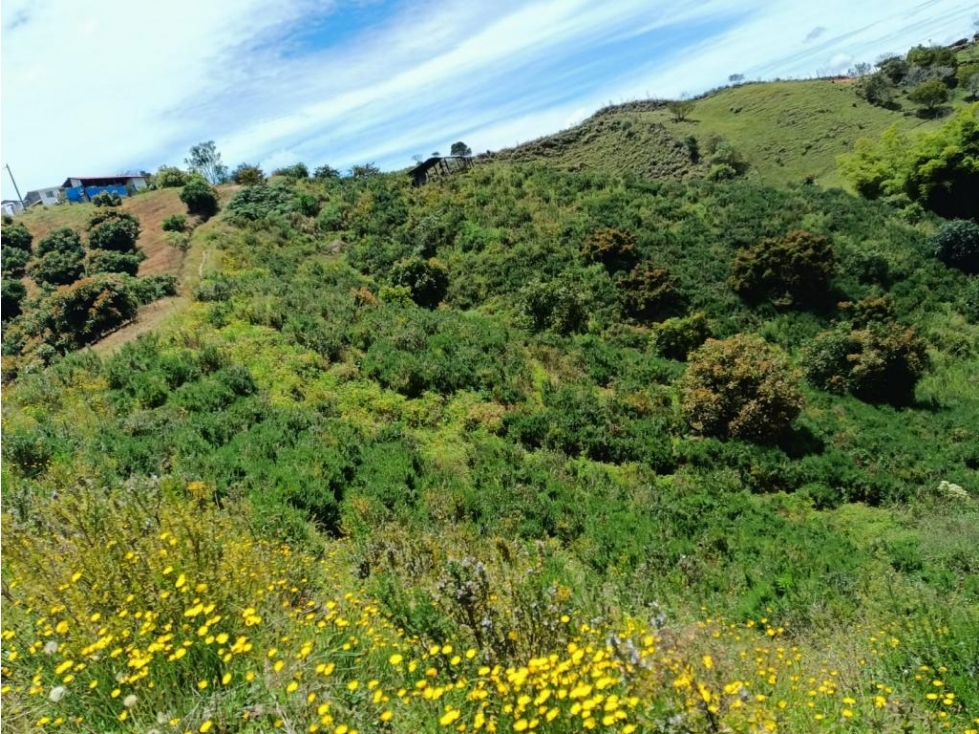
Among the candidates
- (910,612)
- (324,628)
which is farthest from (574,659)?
(910,612)

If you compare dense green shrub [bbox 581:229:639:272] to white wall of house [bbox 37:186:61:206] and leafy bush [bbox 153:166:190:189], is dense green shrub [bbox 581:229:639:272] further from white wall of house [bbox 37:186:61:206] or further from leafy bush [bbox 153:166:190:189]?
white wall of house [bbox 37:186:61:206]

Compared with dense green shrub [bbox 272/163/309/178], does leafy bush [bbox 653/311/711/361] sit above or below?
below

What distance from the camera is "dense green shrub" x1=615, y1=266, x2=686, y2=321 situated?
2402 centimetres

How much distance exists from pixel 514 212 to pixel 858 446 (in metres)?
20.0

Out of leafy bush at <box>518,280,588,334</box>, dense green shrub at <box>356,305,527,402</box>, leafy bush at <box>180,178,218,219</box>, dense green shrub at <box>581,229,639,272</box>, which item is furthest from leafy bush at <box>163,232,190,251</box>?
dense green shrub at <box>581,229,639,272</box>

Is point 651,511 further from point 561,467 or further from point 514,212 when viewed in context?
point 514,212

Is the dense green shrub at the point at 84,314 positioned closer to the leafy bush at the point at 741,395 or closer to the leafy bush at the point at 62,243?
the leafy bush at the point at 62,243

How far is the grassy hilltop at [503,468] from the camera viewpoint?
12.8ft

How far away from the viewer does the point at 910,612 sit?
7.03 m

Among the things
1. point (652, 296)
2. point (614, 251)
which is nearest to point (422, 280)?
point (614, 251)

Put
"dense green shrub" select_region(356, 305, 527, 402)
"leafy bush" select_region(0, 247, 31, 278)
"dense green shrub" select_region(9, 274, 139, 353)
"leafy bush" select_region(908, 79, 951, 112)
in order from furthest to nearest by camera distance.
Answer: "leafy bush" select_region(908, 79, 951, 112) → "leafy bush" select_region(0, 247, 31, 278) → "dense green shrub" select_region(9, 274, 139, 353) → "dense green shrub" select_region(356, 305, 527, 402)

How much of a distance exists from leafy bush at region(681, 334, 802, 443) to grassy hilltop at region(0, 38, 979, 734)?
0.09m

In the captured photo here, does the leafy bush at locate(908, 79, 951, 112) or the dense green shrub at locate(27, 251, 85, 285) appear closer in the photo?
the dense green shrub at locate(27, 251, 85, 285)

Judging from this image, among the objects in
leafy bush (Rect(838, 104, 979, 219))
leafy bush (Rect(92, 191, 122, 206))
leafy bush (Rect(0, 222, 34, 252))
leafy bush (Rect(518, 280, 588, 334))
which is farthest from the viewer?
leafy bush (Rect(92, 191, 122, 206))
